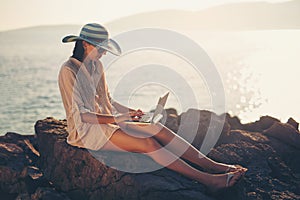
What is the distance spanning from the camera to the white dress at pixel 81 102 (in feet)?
16.8

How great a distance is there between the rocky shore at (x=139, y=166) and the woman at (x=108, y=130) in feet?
0.63

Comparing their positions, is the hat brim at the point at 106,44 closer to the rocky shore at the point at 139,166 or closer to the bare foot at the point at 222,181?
the rocky shore at the point at 139,166

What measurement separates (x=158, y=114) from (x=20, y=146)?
260 centimetres

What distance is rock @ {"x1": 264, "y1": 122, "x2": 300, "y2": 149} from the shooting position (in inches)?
262

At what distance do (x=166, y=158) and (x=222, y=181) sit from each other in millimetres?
682

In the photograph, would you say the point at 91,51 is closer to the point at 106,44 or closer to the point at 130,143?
the point at 106,44

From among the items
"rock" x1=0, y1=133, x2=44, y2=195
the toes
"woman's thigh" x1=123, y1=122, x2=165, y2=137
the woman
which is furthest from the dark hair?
the toes

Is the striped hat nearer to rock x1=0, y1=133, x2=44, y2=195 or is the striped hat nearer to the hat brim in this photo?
the hat brim

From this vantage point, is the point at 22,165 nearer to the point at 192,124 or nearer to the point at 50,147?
the point at 50,147

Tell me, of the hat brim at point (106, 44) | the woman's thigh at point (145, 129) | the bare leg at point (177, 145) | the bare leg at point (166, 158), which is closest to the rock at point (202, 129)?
the bare leg at point (177, 145)

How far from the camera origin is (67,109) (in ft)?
17.2

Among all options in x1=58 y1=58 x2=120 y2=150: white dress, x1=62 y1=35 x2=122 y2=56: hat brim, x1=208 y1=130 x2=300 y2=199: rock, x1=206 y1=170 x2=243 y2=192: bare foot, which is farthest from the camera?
x1=208 y1=130 x2=300 y2=199: rock

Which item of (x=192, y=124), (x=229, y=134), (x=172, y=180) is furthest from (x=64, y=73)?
(x=229, y=134)

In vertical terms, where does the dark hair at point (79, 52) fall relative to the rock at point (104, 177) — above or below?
above
